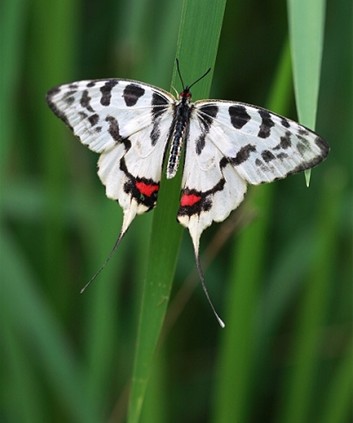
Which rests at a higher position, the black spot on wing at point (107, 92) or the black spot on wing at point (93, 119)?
the black spot on wing at point (107, 92)

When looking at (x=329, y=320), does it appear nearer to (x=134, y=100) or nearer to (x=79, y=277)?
(x=79, y=277)

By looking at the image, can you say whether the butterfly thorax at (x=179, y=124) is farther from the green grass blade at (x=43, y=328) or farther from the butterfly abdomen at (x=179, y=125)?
the green grass blade at (x=43, y=328)

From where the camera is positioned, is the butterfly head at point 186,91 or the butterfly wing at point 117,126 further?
the butterfly wing at point 117,126

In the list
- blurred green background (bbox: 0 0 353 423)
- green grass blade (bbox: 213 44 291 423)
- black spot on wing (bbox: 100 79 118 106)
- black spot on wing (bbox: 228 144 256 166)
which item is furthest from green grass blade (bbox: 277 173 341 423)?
black spot on wing (bbox: 100 79 118 106)

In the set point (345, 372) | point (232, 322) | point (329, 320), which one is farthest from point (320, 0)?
point (329, 320)

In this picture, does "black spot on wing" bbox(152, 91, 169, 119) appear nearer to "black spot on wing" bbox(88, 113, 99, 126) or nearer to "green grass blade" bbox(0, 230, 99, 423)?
"black spot on wing" bbox(88, 113, 99, 126)

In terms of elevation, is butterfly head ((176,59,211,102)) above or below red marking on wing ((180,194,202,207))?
above

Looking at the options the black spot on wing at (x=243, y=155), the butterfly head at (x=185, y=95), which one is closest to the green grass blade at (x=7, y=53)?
the butterfly head at (x=185, y=95)
